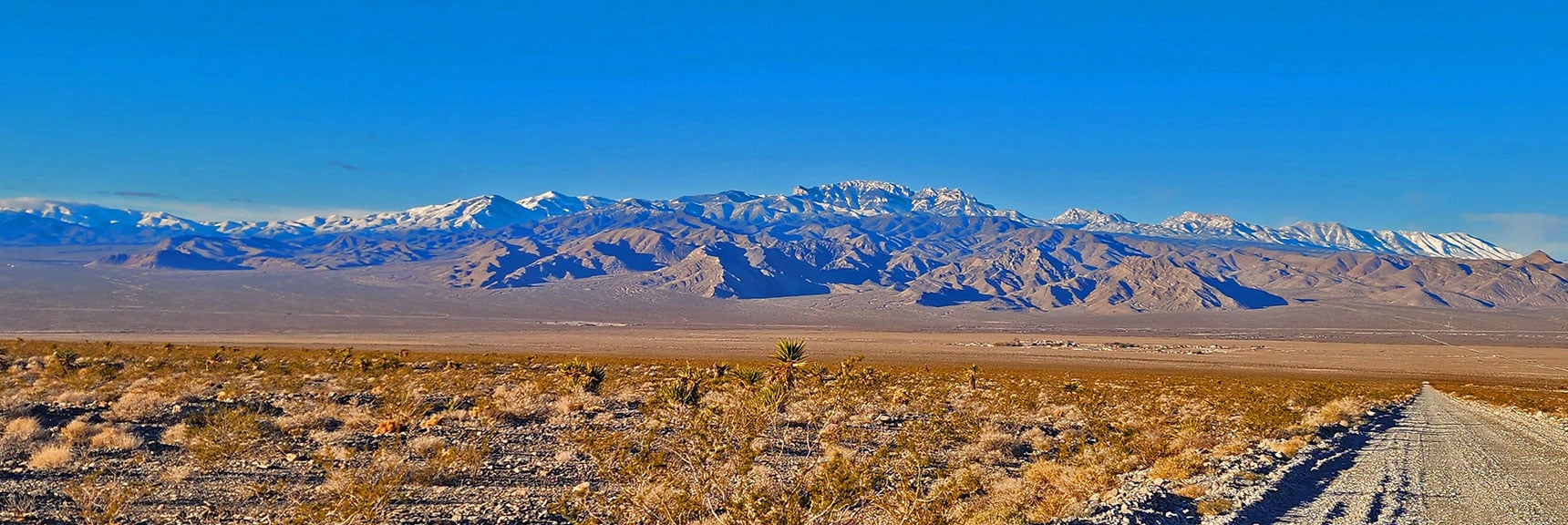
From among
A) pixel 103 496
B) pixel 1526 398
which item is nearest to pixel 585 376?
pixel 103 496

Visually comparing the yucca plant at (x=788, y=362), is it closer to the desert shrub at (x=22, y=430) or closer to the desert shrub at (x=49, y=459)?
the desert shrub at (x=49, y=459)

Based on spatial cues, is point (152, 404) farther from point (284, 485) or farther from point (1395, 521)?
point (1395, 521)

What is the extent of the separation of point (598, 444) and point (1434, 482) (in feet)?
44.8

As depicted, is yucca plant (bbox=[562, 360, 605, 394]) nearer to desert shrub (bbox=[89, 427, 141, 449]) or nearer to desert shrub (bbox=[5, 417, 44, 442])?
desert shrub (bbox=[89, 427, 141, 449])

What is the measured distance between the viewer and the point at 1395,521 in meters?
10.3

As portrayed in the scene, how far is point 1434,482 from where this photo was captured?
12.9m

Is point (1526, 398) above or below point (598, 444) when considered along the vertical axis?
below

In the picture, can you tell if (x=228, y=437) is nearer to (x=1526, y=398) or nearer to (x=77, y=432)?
(x=77, y=432)

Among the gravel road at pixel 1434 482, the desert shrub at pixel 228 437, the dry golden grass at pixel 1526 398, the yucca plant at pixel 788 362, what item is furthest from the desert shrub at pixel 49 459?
the dry golden grass at pixel 1526 398

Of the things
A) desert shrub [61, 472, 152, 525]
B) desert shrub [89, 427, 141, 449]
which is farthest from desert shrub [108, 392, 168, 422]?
desert shrub [61, 472, 152, 525]

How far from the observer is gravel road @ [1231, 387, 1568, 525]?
1066cm

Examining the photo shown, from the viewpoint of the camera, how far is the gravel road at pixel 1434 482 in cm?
1066

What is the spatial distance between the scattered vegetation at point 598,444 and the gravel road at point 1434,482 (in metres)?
1.21

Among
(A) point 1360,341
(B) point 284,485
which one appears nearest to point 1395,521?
(B) point 284,485
